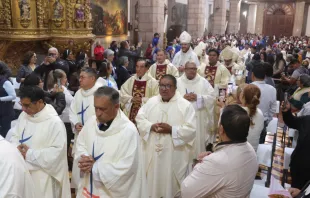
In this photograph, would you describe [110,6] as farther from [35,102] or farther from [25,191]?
[25,191]

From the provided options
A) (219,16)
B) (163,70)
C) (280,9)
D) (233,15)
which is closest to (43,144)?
(163,70)

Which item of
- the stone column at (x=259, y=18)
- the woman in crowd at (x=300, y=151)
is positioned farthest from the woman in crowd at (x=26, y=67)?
the stone column at (x=259, y=18)

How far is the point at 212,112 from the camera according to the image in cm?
606

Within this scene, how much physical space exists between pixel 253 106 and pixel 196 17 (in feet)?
59.8

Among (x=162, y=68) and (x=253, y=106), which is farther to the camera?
(x=162, y=68)

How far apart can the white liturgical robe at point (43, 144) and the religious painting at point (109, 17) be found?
36.2 feet

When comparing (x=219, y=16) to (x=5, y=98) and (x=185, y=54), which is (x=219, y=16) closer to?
(x=185, y=54)

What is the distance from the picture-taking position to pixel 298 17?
3338 centimetres

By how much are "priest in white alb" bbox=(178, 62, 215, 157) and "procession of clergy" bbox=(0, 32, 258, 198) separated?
0.7 inches

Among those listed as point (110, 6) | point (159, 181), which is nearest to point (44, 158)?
point (159, 181)

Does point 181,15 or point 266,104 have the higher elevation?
point 181,15

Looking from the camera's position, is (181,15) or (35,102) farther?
(181,15)

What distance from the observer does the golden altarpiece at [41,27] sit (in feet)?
29.4

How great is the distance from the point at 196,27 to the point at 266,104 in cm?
1726
